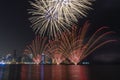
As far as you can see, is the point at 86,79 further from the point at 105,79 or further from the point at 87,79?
the point at 105,79

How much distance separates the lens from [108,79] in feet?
172

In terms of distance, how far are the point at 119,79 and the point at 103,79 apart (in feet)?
13.6

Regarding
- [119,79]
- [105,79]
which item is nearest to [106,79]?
[105,79]

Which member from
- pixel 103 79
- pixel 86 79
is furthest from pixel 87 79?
pixel 103 79

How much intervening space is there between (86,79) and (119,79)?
794 centimetres

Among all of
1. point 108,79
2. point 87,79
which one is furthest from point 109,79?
point 87,79

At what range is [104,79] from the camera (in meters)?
52.7

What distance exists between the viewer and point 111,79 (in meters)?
52.2

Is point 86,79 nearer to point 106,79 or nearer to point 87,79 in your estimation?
point 87,79

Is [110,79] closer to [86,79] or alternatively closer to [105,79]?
[105,79]

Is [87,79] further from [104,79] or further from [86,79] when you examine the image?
[104,79]

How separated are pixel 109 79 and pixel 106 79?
0.74 m

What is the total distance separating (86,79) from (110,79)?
19.3 feet

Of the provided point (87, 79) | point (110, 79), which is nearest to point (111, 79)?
point (110, 79)
